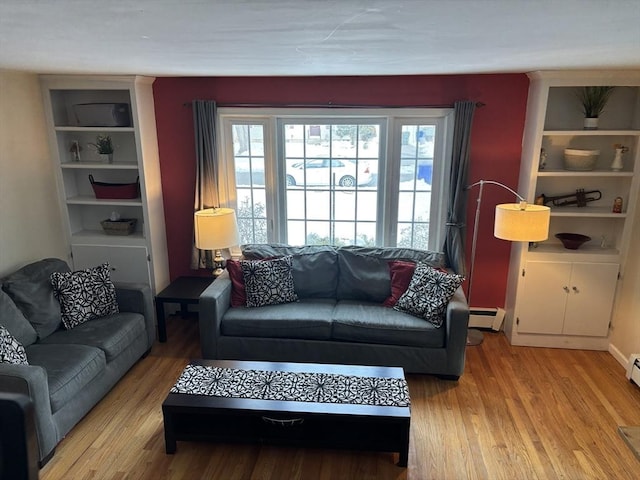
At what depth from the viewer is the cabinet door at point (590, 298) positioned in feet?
12.0

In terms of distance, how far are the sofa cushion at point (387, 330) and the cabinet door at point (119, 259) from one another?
1.85 m

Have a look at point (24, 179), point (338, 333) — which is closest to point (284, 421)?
point (338, 333)

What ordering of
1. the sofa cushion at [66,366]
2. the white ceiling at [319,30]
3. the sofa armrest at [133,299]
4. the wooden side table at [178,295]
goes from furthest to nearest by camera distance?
1. the wooden side table at [178,295]
2. the sofa armrest at [133,299]
3. the sofa cushion at [66,366]
4. the white ceiling at [319,30]

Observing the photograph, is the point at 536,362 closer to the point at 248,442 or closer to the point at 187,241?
the point at 248,442

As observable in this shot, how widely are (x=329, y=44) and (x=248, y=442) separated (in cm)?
215

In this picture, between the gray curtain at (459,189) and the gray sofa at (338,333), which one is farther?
the gray curtain at (459,189)

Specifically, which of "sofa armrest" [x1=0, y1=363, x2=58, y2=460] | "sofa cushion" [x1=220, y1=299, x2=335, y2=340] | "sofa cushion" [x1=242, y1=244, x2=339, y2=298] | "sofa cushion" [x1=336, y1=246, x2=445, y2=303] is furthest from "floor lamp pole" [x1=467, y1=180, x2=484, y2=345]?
"sofa armrest" [x1=0, y1=363, x2=58, y2=460]

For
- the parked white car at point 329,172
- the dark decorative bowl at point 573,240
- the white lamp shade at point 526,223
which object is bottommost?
the dark decorative bowl at point 573,240

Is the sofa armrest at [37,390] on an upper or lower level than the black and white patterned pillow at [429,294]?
lower

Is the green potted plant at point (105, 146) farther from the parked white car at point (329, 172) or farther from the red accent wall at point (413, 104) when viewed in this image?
the parked white car at point (329, 172)

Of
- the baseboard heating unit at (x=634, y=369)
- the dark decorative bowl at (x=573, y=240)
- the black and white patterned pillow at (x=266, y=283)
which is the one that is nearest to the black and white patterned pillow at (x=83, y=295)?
the black and white patterned pillow at (x=266, y=283)

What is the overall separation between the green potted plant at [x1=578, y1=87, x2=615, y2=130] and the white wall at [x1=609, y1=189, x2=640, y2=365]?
73 centimetres

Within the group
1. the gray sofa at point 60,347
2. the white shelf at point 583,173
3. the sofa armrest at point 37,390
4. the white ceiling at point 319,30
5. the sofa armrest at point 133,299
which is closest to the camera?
the white ceiling at point 319,30

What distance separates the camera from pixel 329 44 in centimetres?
178
